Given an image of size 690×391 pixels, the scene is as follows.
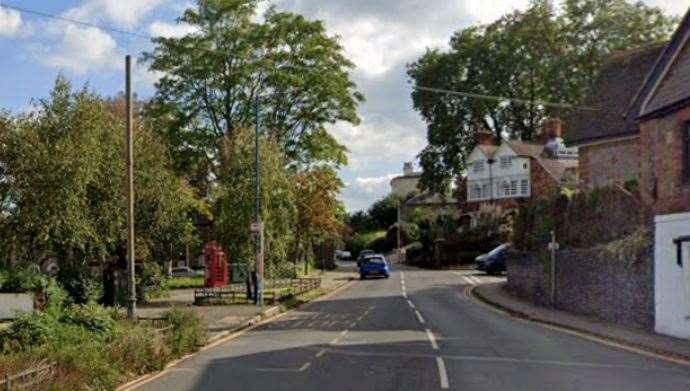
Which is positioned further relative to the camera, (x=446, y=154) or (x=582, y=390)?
(x=446, y=154)

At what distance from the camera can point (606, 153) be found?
108ft

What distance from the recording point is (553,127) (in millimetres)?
60469

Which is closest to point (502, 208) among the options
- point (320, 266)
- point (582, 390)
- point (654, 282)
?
point (320, 266)

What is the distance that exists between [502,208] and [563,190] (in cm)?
4087

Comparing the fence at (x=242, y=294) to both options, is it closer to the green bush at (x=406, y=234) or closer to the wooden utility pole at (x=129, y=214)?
the wooden utility pole at (x=129, y=214)

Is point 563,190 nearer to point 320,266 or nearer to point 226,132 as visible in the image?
point 226,132

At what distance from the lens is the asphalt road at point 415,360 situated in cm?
1327

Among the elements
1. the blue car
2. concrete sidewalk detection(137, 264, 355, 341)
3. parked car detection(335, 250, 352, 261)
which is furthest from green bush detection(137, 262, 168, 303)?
parked car detection(335, 250, 352, 261)

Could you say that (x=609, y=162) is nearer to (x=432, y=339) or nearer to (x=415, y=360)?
(x=432, y=339)

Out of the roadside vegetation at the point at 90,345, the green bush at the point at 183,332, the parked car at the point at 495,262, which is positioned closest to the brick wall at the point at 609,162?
the parked car at the point at 495,262

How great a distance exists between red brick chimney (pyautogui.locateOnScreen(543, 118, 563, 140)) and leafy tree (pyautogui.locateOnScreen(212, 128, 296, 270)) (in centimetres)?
3008

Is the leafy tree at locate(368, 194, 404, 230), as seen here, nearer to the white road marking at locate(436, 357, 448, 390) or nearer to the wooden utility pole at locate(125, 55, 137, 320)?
the wooden utility pole at locate(125, 55, 137, 320)

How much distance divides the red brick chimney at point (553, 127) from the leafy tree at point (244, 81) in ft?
56.4

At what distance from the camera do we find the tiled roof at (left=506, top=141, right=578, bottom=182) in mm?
65750
